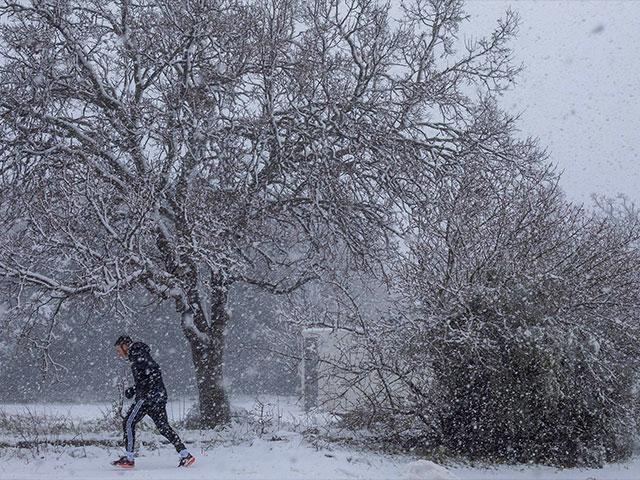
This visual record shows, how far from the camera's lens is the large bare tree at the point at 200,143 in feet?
39.6

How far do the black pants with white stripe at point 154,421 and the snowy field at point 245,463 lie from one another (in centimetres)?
33

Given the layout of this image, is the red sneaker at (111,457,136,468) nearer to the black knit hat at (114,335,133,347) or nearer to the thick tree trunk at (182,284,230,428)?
the black knit hat at (114,335,133,347)

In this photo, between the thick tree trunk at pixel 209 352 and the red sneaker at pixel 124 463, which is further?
the thick tree trunk at pixel 209 352

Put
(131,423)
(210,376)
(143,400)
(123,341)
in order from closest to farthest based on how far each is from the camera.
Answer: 1. (131,423)
2. (143,400)
3. (123,341)
4. (210,376)

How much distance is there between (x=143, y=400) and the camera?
30.5 ft

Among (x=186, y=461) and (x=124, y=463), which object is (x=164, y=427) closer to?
(x=186, y=461)

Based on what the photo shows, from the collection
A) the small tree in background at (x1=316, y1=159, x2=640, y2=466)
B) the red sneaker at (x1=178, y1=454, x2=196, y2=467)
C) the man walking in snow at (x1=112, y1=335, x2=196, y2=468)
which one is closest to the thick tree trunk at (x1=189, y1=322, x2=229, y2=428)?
the small tree in background at (x1=316, y1=159, x2=640, y2=466)

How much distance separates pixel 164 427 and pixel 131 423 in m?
0.41

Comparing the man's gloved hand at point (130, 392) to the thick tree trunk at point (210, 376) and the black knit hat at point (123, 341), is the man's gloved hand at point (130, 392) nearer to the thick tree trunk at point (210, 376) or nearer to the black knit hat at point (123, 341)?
the black knit hat at point (123, 341)

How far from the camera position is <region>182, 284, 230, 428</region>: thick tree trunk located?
14422mm

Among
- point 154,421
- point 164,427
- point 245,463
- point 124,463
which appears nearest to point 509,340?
point 245,463

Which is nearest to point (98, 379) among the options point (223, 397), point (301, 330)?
point (223, 397)

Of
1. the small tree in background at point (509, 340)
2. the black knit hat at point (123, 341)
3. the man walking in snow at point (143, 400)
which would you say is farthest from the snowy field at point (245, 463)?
the black knit hat at point (123, 341)

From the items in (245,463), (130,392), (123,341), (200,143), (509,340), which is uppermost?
(200,143)
